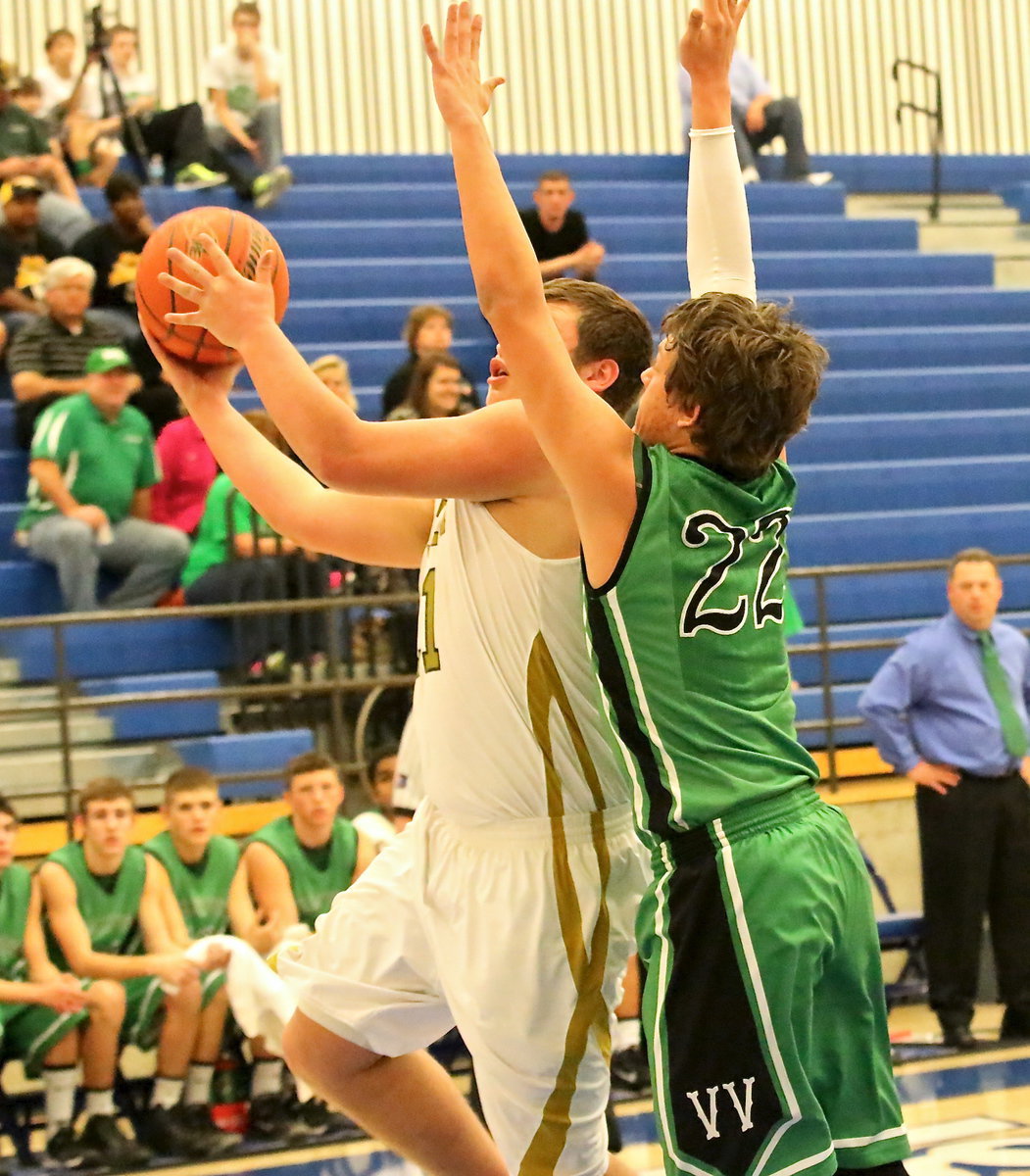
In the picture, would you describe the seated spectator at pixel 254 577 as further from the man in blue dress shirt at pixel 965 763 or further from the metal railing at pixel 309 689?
the man in blue dress shirt at pixel 965 763

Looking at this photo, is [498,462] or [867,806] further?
[867,806]

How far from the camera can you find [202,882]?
6449 millimetres

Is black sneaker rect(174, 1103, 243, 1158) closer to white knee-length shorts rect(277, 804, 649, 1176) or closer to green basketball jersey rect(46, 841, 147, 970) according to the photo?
green basketball jersey rect(46, 841, 147, 970)

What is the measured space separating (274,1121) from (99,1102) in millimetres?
576

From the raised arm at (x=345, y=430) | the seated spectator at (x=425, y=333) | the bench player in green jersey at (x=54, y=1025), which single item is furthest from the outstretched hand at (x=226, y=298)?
the seated spectator at (x=425, y=333)

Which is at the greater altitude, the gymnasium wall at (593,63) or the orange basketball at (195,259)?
the gymnasium wall at (593,63)

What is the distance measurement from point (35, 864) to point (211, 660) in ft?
4.39

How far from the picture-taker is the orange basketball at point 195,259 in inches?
134

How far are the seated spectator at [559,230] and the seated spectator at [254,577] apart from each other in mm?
3172

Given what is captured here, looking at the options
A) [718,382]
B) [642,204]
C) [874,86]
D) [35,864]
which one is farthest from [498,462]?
[874,86]

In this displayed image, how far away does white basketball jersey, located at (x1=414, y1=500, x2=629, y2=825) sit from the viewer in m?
3.20

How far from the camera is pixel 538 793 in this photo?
10.6 feet

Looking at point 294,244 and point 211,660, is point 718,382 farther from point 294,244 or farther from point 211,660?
point 294,244

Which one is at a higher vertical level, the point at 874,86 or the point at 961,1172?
the point at 874,86
